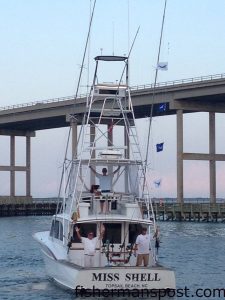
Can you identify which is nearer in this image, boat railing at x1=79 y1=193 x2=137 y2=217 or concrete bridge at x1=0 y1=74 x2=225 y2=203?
boat railing at x1=79 y1=193 x2=137 y2=217

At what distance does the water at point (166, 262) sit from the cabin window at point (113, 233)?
7.81 ft

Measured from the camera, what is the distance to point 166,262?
4456cm

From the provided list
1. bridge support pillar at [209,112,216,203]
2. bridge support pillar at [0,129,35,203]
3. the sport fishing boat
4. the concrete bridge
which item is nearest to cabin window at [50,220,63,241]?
the sport fishing boat

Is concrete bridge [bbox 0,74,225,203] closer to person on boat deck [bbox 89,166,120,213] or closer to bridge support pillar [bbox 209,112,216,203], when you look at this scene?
bridge support pillar [bbox 209,112,216,203]

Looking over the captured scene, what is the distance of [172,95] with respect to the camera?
98.2 metres

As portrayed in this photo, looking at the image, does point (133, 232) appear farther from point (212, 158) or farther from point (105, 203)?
point (212, 158)

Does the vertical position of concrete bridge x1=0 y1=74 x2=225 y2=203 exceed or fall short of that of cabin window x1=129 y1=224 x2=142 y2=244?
it exceeds it

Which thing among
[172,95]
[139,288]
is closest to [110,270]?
[139,288]

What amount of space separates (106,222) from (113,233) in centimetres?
69

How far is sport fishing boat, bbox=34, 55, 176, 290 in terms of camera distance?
1035 inches

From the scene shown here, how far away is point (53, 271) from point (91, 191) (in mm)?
3249

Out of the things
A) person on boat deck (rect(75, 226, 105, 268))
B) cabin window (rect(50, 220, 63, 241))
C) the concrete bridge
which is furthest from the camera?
the concrete bridge

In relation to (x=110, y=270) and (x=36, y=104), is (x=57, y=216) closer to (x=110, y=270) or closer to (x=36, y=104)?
(x=110, y=270)

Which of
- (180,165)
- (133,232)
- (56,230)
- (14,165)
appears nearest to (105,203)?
(133,232)
